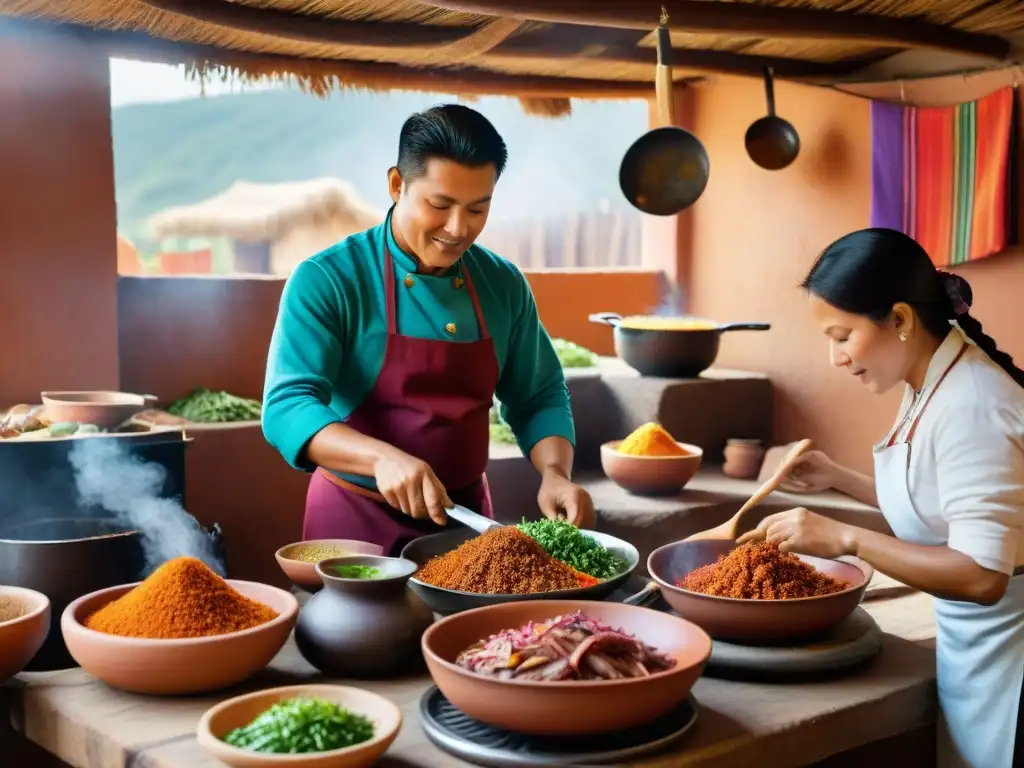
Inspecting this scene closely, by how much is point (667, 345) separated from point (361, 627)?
3.31 m

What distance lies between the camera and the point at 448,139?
230 centimetres

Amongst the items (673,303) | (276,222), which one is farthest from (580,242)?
(673,303)

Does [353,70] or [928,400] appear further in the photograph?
[353,70]

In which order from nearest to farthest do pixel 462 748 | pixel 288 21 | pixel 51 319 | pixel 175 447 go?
1. pixel 462 748
2. pixel 175 447
3. pixel 288 21
4. pixel 51 319

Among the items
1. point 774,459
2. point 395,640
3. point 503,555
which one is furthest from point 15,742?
point 774,459

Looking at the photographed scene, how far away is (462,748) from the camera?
57.1 inches

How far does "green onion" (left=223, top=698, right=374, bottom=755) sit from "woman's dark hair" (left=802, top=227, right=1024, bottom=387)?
117 cm

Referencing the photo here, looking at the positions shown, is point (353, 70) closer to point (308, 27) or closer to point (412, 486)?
point (308, 27)

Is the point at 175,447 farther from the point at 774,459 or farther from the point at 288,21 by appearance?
the point at 774,459

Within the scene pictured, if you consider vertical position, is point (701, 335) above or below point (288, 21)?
below

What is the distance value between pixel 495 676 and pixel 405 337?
120 centimetres

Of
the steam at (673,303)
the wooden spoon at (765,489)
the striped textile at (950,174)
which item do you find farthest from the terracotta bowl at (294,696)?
the steam at (673,303)

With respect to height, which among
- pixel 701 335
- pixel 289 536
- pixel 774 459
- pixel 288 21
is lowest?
pixel 289 536

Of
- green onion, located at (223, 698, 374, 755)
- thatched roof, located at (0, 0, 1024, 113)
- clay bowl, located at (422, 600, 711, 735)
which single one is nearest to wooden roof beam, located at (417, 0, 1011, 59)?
thatched roof, located at (0, 0, 1024, 113)
